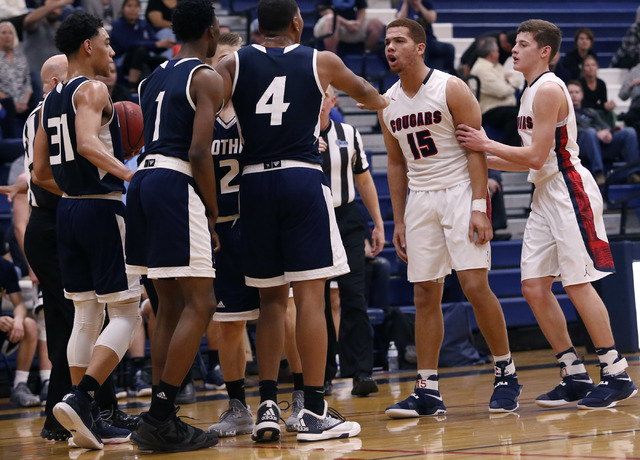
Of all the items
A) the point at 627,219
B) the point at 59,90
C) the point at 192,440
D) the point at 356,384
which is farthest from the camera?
the point at 627,219

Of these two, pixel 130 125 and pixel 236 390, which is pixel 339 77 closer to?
pixel 130 125

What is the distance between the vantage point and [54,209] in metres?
5.71

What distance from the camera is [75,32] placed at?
522 centimetres

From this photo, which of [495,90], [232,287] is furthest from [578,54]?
[232,287]

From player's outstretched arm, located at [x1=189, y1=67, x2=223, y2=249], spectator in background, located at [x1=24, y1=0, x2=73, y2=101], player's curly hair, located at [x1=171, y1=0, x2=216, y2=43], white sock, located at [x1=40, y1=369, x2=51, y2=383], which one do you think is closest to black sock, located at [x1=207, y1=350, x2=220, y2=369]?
white sock, located at [x1=40, y1=369, x2=51, y2=383]

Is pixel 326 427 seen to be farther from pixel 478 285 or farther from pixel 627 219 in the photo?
pixel 627 219

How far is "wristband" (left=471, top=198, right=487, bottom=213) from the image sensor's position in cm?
552

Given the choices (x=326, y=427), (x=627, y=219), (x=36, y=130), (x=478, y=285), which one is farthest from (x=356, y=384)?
(x=627, y=219)

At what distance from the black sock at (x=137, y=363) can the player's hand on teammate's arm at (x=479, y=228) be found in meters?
3.56

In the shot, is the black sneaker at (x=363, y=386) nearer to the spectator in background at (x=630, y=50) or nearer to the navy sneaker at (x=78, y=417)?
the navy sneaker at (x=78, y=417)

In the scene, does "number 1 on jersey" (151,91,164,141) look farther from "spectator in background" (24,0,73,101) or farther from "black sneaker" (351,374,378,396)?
"spectator in background" (24,0,73,101)

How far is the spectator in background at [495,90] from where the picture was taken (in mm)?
12180

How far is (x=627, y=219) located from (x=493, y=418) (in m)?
7.18

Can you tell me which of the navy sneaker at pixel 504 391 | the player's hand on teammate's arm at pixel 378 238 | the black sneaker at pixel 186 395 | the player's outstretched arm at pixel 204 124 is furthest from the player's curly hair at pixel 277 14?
the black sneaker at pixel 186 395
